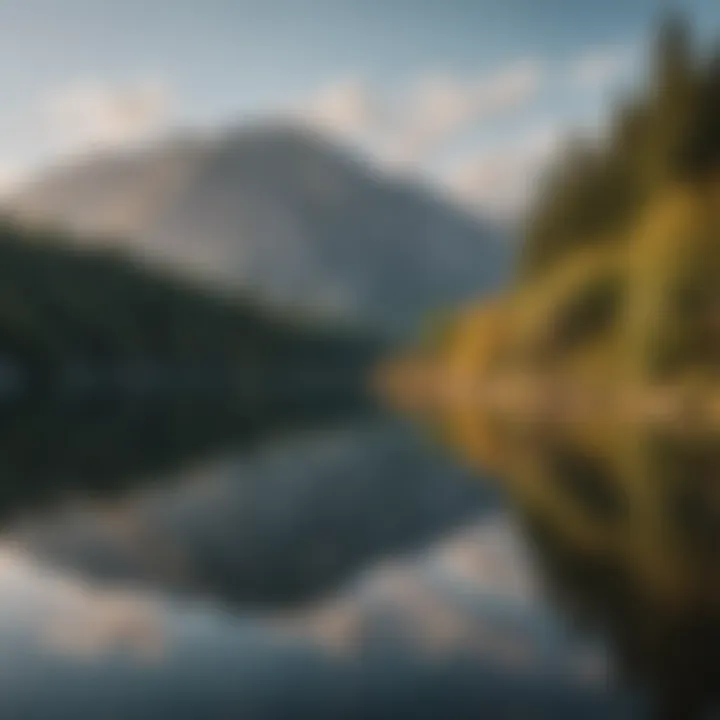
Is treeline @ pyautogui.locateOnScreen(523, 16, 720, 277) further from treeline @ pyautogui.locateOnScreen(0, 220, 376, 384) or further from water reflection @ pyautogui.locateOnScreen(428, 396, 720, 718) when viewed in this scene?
treeline @ pyautogui.locateOnScreen(0, 220, 376, 384)

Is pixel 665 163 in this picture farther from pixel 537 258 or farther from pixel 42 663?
pixel 42 663

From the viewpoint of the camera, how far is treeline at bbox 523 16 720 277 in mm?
56594

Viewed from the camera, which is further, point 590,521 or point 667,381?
point 667,381

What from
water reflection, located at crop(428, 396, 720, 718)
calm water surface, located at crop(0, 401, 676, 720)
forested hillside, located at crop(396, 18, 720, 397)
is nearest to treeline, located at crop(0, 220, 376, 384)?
forested hillside, located at crop(396, 18, 720, 397)

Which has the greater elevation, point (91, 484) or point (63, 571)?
point (91, 484)

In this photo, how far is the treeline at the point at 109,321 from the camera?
133750mm

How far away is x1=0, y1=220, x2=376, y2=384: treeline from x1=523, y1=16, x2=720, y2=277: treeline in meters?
75.0

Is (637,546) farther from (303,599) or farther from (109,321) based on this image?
(109,321)

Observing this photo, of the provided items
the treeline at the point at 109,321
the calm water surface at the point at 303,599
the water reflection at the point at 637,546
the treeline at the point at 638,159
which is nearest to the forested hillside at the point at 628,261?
the treeline at the point at 638,159

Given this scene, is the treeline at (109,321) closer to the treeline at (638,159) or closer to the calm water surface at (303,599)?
the treeline at (638,159)

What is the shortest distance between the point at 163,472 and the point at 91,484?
3.40 meters

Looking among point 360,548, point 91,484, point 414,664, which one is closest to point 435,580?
point 360,548

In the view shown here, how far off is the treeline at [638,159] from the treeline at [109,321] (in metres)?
75.0

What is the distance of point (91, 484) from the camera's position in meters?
23.0
